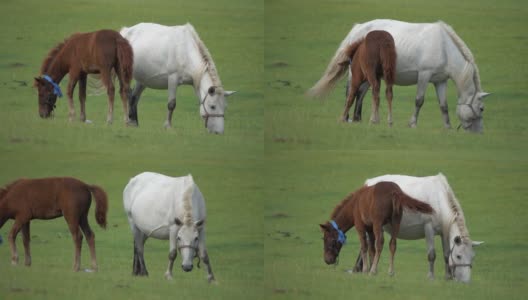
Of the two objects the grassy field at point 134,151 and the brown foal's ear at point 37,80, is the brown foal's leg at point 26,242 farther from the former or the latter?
→ the brown foal's ear at point 37,80

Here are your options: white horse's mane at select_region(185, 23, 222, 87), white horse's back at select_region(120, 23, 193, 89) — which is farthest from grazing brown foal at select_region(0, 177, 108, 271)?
white horse's mane at select_region(185, 23, 222, 87)

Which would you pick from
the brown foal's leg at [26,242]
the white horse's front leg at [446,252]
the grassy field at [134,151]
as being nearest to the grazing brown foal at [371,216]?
the white horse's front leg at [446,252]

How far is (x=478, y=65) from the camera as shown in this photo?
11.8 m

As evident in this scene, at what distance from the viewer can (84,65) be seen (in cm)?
1134

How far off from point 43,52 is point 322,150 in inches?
98.4

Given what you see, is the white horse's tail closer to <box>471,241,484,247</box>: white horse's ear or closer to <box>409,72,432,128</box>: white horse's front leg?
<box>409,72,432,128</box>: white horse's front leg

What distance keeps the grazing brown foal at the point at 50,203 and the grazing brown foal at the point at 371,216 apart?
1941 mm

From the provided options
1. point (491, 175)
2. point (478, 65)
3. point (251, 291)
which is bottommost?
point (251, 291)

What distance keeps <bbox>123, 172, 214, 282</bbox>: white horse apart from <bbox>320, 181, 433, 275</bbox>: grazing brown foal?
1.04m

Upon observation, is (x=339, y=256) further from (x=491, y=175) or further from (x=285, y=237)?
(x=491, y=175)

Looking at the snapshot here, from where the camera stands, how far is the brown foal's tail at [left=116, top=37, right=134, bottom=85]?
11.3 meters

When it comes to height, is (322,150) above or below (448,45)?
below

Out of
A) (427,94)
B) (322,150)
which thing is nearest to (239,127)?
(322,150)

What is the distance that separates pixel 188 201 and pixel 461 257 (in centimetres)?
224
